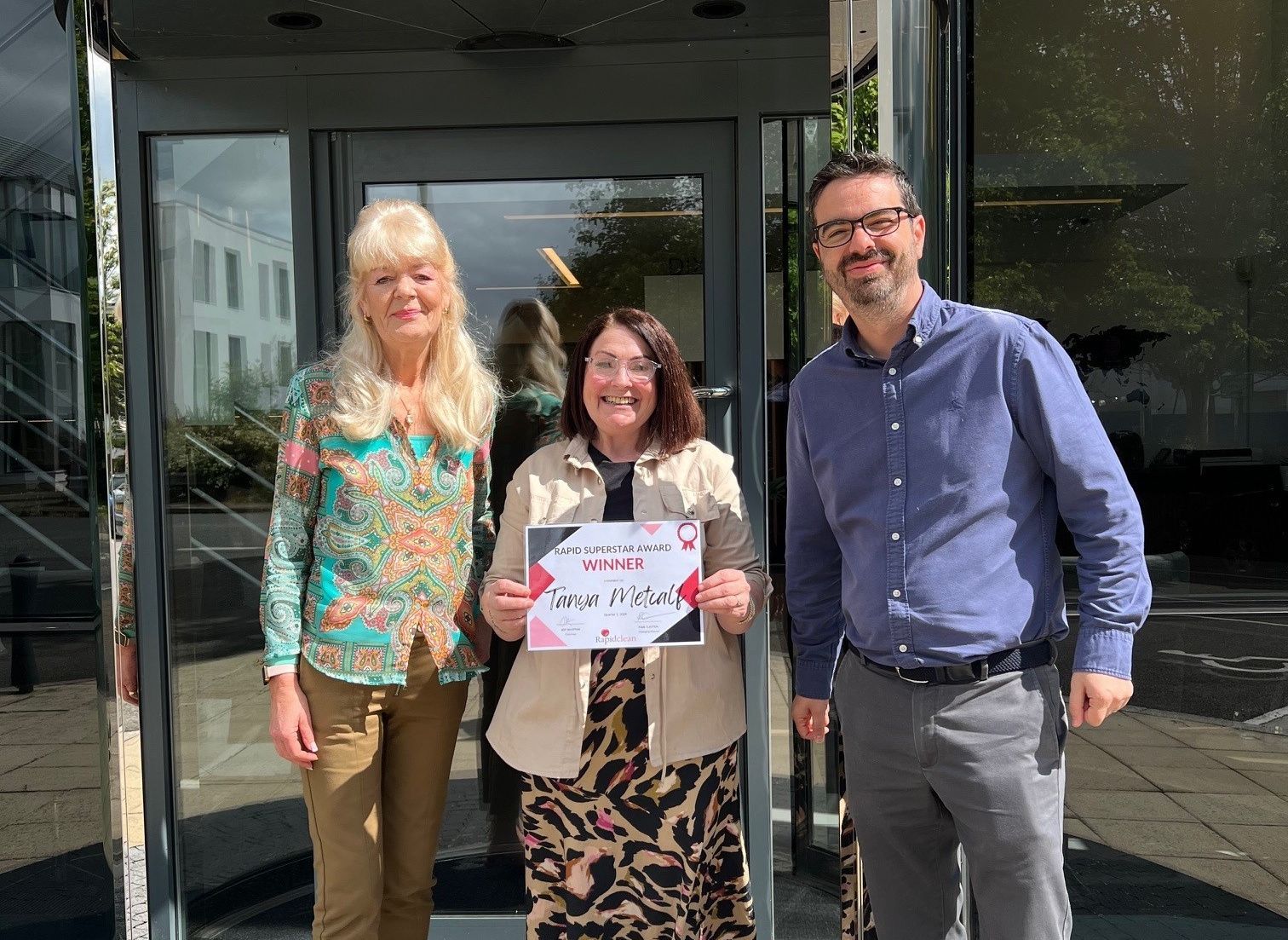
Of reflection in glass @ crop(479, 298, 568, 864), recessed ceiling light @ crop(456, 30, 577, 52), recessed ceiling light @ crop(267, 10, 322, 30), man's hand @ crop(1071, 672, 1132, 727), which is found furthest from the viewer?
reflection in glass @ crop(479, 298, 568, 864)

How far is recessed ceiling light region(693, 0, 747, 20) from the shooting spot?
109 inches

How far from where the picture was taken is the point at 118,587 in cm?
276

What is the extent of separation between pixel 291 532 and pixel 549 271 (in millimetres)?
1247

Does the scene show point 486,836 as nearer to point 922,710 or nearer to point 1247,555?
point 922,710

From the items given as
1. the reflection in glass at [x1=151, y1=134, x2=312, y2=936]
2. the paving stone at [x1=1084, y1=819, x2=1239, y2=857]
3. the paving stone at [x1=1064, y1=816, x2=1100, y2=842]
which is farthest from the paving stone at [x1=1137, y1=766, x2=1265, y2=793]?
the reflection in glass at [x1=151, y1=134, x2=312, y2=936]

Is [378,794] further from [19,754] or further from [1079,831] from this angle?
[1079,831]

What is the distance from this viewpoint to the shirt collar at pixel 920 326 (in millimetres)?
1979

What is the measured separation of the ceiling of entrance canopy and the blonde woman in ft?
2.59

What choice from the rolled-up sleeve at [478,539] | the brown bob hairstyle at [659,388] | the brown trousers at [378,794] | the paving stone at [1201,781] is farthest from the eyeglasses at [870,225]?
the paving stone at [1201,781]

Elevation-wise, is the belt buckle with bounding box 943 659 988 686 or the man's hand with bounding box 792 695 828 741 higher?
the belt buckle with bounding box 943 659 988 686

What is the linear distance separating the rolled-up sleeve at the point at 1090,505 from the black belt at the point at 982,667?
76 mm

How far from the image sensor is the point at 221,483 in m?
3.15

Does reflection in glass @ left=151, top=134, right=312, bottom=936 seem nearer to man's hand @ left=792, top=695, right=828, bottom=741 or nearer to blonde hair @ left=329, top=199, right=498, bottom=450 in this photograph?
blonde hair @ left=329, top=199, right=498, bottom=450

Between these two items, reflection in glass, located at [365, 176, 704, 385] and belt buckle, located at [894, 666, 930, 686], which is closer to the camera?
belt buckle, located at [894, 666, 930, 686]
